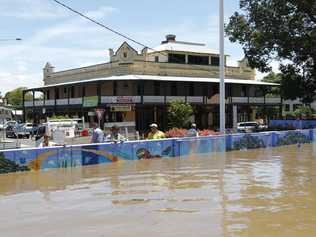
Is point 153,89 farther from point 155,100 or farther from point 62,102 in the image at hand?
point 62,102

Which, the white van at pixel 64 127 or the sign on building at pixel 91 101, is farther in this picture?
the sign on building at pixel 91 101

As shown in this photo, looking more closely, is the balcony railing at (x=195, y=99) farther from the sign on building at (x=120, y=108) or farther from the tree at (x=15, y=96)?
the tree at (x=15, y=96)

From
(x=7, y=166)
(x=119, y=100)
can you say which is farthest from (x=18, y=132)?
(x=7, y=166)

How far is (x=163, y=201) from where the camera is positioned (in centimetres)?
1149

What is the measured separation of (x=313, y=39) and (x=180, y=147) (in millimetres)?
20388

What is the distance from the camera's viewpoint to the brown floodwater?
8875 mm

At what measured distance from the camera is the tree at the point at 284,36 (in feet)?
131

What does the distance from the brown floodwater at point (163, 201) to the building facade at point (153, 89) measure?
32.7m

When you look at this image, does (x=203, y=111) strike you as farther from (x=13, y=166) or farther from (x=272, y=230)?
(x=272, y=230)

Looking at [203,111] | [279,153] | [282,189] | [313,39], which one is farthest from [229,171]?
[203,111]

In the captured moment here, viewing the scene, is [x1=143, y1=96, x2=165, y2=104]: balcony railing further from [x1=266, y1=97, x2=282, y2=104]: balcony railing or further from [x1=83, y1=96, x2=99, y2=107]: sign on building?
[x1=266, y1=97, x2=282, y2=104]: balcony railing

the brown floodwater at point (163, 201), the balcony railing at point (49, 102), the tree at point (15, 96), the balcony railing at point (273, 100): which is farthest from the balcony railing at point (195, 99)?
the tree at point (15, 96)

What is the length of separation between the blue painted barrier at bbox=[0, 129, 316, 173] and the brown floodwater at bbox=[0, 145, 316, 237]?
0.61 metres

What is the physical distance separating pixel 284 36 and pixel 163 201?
31108 mm
